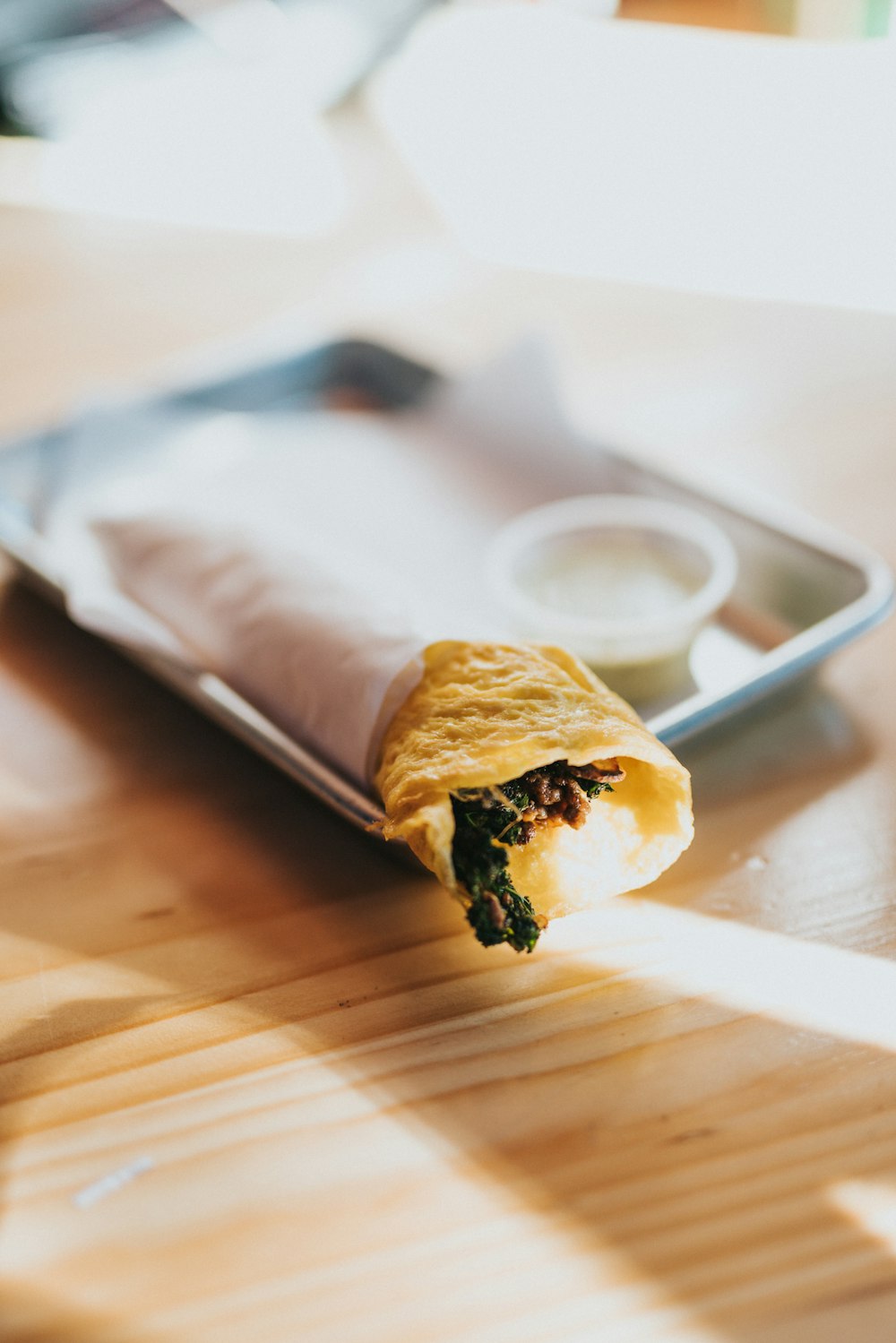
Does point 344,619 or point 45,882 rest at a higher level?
point 344,619

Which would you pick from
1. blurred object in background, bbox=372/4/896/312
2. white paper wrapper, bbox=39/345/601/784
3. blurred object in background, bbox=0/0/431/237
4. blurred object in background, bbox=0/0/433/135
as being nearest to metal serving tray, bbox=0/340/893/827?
white paper wrapper, bbox=39/345/601/784

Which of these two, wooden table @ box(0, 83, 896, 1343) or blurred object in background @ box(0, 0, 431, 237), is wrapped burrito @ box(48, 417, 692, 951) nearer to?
wooden table @ box(0, 83, 896, 1343)

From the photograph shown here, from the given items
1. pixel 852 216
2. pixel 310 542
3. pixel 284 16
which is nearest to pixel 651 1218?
pixel 310 542

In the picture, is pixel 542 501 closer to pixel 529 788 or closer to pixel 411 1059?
pixel 529 788

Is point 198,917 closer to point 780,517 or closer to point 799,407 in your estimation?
point 780,517

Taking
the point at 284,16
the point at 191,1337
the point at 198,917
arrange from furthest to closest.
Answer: the point at 284,16 < the point at 198,917 < the point at 191,1337

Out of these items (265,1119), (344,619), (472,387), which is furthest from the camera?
(472,387)

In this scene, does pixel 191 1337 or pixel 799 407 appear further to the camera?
pixel 799 407

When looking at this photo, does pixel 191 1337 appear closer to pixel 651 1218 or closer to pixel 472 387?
pixel 651 1218
